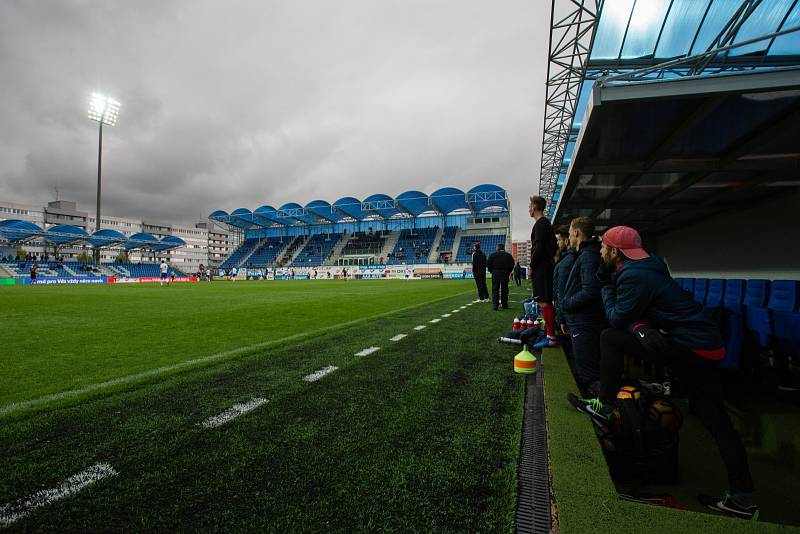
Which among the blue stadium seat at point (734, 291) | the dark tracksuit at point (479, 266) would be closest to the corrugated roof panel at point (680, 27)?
the blue stadium seat at point (734, 291)

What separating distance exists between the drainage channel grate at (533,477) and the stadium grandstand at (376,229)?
152 ft

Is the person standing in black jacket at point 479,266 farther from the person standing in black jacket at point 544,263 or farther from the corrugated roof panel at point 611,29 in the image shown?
the corrugated roof panel at point 611,29

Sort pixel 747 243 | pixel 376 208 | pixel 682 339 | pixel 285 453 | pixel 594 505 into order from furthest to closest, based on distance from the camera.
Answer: pixel 376 208
pixel 747 243
pixel 682 339
pixel 285 453
pixel 594 505

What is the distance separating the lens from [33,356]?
462cm

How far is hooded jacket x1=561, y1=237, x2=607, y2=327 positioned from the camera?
3.37m

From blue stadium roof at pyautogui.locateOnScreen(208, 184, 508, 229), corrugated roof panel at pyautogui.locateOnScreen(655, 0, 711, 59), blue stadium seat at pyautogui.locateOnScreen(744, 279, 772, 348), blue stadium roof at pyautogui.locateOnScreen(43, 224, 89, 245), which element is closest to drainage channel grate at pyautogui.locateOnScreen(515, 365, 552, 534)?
blue stadium seat at pyautogui.locateOnScreen(744, 279, 772, 348)

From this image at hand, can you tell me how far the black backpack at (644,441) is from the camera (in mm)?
2234

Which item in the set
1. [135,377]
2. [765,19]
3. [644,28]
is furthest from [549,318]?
[644,28]

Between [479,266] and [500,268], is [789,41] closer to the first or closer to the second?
[500,268]

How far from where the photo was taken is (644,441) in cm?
224

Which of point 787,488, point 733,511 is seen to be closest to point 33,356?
point 733,511

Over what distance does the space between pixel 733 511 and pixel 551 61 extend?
50.2 ft

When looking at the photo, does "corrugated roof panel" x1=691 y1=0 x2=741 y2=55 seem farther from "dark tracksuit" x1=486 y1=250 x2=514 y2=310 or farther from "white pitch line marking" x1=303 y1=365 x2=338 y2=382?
"white pitch line marking" x1=303 y1=365 x2=338 y2=382

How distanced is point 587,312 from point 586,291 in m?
0.28
